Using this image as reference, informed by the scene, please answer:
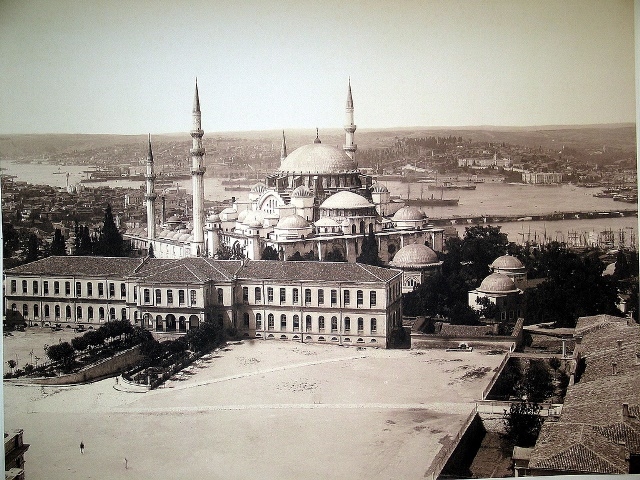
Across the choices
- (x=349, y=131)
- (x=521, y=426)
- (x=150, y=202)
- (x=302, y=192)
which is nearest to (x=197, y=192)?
(x=150, y=202)

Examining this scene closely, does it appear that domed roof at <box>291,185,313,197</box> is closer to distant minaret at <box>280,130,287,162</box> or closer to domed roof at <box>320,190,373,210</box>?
domed roof at <box>320,190,373,210</box>

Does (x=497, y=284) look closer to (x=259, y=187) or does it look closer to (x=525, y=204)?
(x=525, y=204)

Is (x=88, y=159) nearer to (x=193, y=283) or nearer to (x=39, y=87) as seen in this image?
(x=39, y=87)

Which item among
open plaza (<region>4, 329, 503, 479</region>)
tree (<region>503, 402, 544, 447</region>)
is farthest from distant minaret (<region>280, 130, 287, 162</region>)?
tree (<region>503, 402, 544, 447</region>)

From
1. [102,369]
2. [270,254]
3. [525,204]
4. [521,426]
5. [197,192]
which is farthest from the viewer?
[270,254]

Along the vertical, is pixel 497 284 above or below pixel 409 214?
below

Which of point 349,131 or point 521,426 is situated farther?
point 349,131

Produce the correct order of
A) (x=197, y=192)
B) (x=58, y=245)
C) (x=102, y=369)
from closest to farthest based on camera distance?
1. (x=102, y=369)
2. (x=58, y=245)
3. (x=197, y=192)
